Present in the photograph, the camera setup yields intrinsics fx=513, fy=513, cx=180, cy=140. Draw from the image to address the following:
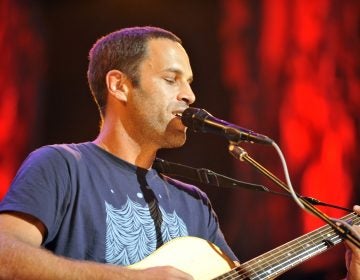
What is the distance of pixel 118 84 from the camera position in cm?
278

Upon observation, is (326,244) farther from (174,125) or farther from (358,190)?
(358,190)

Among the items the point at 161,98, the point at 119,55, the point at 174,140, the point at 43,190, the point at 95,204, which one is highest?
the point at 119,55

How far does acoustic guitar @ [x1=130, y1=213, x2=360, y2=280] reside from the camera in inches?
86.4

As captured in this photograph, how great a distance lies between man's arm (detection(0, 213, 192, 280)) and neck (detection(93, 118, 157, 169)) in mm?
742

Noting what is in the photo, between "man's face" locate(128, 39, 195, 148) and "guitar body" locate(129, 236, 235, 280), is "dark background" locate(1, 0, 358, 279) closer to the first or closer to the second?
"man's face" locate(128, 39, 195, 148)

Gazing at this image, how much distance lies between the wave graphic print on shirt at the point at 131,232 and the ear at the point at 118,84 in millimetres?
617

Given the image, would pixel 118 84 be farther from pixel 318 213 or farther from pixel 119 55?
pixel 318 213

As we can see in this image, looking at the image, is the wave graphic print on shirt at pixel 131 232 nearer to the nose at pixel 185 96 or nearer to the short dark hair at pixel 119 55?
the nose at pixel 185 96

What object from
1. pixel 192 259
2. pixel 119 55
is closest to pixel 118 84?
pixel 119 55

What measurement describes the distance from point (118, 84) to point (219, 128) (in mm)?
878

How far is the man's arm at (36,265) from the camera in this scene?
1851 millimetres

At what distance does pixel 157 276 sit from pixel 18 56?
2663 mm

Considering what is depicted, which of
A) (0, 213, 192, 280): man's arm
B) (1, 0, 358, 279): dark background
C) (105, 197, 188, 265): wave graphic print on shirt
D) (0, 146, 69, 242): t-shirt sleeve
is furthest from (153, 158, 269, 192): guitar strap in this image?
(1, 0, 358, 279): dark background

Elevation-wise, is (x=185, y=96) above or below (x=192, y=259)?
above
